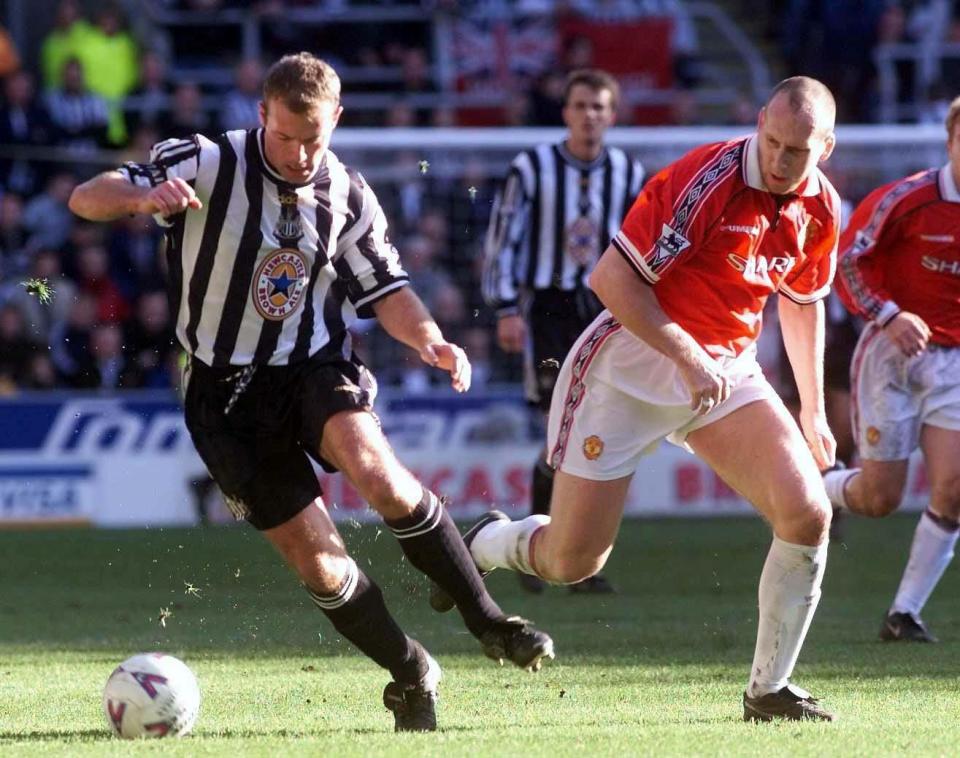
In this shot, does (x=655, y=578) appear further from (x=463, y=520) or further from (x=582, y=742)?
(x=582, y=742)

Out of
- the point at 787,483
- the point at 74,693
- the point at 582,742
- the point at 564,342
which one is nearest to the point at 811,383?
the point at 787,483

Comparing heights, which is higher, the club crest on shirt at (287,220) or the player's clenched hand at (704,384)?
the club crest on shirt at (287,220)

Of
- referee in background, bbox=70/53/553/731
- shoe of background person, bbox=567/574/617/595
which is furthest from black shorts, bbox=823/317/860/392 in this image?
referee in background, bbox=70/53/553/731

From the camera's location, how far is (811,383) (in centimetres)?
577

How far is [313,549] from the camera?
5.35 meters

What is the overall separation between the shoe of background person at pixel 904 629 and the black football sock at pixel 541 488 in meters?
2.08

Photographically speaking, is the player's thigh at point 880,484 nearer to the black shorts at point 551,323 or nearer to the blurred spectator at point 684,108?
the black shorts at point 551,323

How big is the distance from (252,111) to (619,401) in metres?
9.78

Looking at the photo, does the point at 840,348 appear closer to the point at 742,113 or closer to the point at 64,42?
the point at 742,113

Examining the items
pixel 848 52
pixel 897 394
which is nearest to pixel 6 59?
pixel 848 52

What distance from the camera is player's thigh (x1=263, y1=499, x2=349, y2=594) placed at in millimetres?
5340

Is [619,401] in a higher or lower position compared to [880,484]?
higher

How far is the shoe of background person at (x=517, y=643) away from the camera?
530cm

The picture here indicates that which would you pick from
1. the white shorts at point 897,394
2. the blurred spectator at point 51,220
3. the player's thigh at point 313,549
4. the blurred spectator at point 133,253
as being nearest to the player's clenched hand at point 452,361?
the player's thigh at point 313,549
